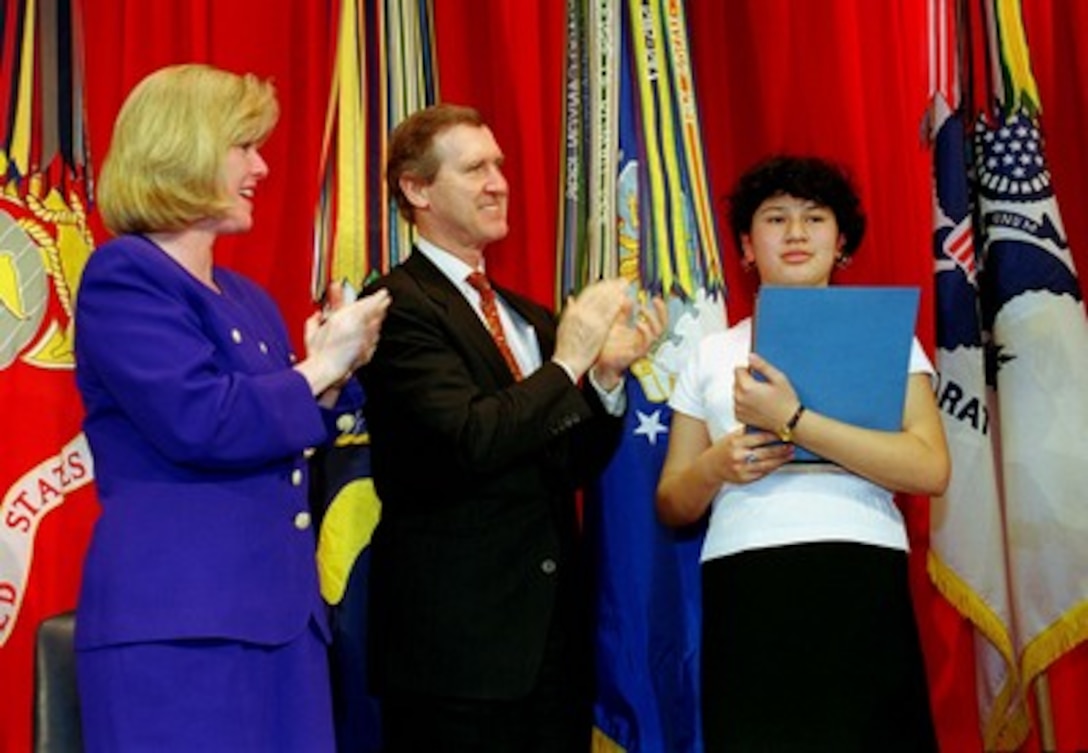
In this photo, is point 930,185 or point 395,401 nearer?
point 395,401

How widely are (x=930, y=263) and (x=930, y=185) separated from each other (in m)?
0.17

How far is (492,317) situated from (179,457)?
2.33 feet

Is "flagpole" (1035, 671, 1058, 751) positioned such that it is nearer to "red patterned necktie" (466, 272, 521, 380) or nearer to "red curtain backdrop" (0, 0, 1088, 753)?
"red curtain backdrop" (0, 0, 1088, 753)

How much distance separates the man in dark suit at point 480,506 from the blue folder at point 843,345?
0.94 feet

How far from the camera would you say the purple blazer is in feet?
6.00

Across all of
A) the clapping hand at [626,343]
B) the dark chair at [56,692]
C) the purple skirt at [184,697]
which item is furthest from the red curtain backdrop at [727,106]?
the purple skirt at [184,697]

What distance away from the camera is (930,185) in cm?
290

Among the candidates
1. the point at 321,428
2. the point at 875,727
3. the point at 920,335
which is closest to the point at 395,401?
the point at 321,428

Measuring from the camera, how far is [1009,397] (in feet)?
9.14

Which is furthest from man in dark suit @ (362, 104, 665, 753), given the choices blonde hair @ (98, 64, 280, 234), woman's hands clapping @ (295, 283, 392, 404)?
blonde hair @ (98, 64, 280, 234)

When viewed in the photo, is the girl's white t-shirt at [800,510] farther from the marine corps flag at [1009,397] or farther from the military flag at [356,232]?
the military flag at [356,232]

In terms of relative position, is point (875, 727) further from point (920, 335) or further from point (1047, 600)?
point (920, 335)

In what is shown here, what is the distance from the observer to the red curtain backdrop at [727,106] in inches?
116

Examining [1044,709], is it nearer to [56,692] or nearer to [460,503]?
[460,503]
